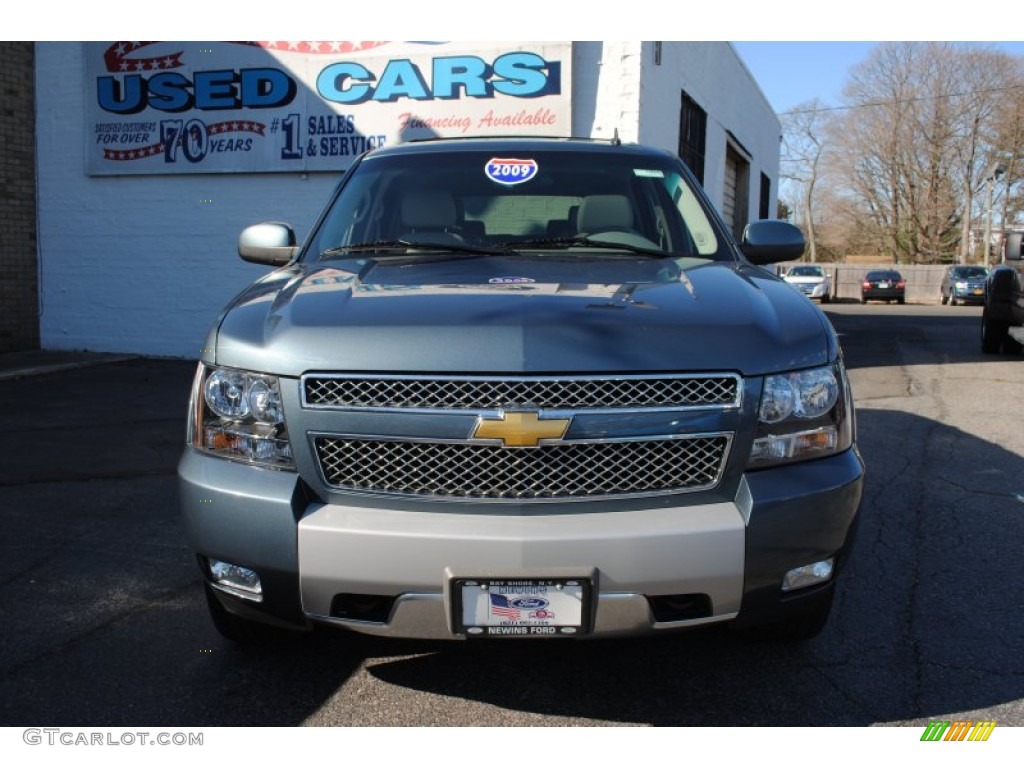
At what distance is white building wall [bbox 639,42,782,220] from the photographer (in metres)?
10.6

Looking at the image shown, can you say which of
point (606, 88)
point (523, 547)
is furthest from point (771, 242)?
point (606, 88)

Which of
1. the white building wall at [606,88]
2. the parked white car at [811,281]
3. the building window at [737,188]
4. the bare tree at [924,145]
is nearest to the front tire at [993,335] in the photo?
the white building wall at [606,88]

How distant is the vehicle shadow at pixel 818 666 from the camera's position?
2777 millimetres

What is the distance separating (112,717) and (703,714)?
1.74 meters

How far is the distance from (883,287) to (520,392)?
1462 inches

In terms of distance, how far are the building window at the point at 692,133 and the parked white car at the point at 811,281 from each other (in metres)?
19.0

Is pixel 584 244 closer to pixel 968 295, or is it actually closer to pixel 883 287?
pixel 968 295

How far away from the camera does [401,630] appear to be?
2424 mm

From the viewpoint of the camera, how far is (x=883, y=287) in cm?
3638

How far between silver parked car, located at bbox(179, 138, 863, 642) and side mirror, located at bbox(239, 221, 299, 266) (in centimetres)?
134

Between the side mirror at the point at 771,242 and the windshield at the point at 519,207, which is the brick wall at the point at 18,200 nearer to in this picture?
the windshield at the point at 519,207

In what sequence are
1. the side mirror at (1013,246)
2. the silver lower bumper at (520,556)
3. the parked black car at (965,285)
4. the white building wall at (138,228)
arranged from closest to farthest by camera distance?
the silver lower bumper at (520,556) → the side mirror at (1013,246) → the white building wall at (138,228) → the parked black car at (965,285)

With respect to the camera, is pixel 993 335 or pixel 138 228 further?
pixel 993 335

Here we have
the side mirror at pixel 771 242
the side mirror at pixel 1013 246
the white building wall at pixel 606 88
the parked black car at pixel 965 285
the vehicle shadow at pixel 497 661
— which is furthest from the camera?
the parked black car at pixel 965 285
